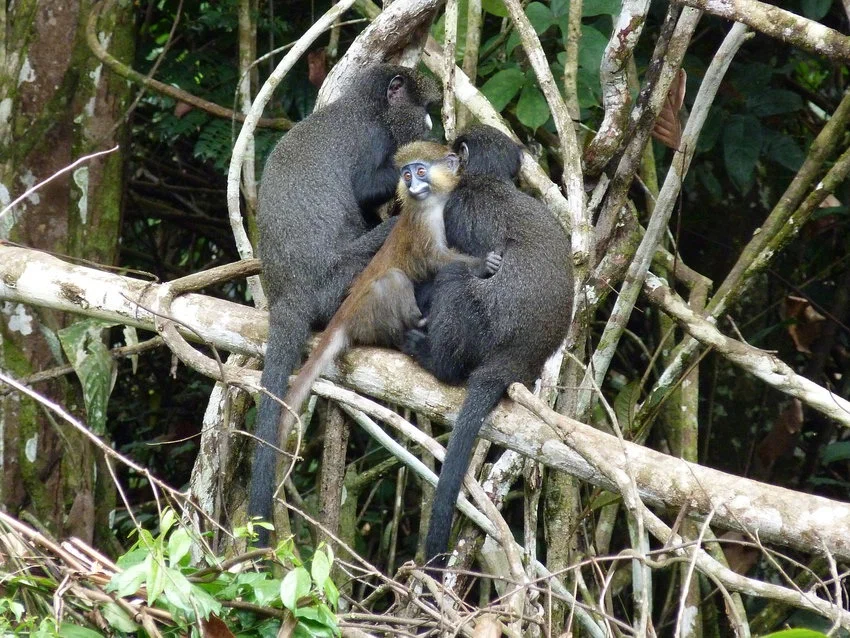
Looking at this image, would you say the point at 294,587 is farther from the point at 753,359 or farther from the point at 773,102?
the point at 773,102

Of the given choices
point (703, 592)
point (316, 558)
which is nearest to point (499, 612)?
point (316, 558)

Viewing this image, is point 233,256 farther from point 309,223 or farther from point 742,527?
point 742,527

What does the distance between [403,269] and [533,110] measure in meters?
0.91

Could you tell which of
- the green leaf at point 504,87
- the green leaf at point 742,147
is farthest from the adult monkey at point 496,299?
the green leaf at point 742,147

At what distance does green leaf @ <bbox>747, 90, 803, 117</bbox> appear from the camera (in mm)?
4926

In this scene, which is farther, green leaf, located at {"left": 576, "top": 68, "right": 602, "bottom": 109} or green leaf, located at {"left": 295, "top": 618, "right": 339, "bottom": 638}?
green leaf, located at {"left": 576, "top": 68, "right": 602, "bottom": 109}

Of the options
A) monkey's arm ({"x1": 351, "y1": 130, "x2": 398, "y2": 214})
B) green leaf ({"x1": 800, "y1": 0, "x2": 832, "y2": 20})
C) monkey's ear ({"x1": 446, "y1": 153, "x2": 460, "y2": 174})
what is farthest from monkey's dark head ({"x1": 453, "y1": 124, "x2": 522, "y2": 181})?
green leaf ({"x1": 800, "y1": 0, "x2": 832, "y2": 20})

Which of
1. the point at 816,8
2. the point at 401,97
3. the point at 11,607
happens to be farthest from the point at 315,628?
the point at 816,8

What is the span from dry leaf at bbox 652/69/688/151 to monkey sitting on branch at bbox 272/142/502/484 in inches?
35.0

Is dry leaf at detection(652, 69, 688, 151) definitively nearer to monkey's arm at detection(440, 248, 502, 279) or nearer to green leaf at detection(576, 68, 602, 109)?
green leaf at detection(576, 68, 602, 109)

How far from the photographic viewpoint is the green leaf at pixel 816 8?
177 inches

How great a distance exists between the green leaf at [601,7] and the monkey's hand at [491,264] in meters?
1.27

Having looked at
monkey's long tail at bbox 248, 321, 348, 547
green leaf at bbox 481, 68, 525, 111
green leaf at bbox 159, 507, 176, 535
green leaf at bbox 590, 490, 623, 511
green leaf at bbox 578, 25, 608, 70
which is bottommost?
green leaf at bbox 590, 490, 623, 511

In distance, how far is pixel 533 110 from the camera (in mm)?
4273
